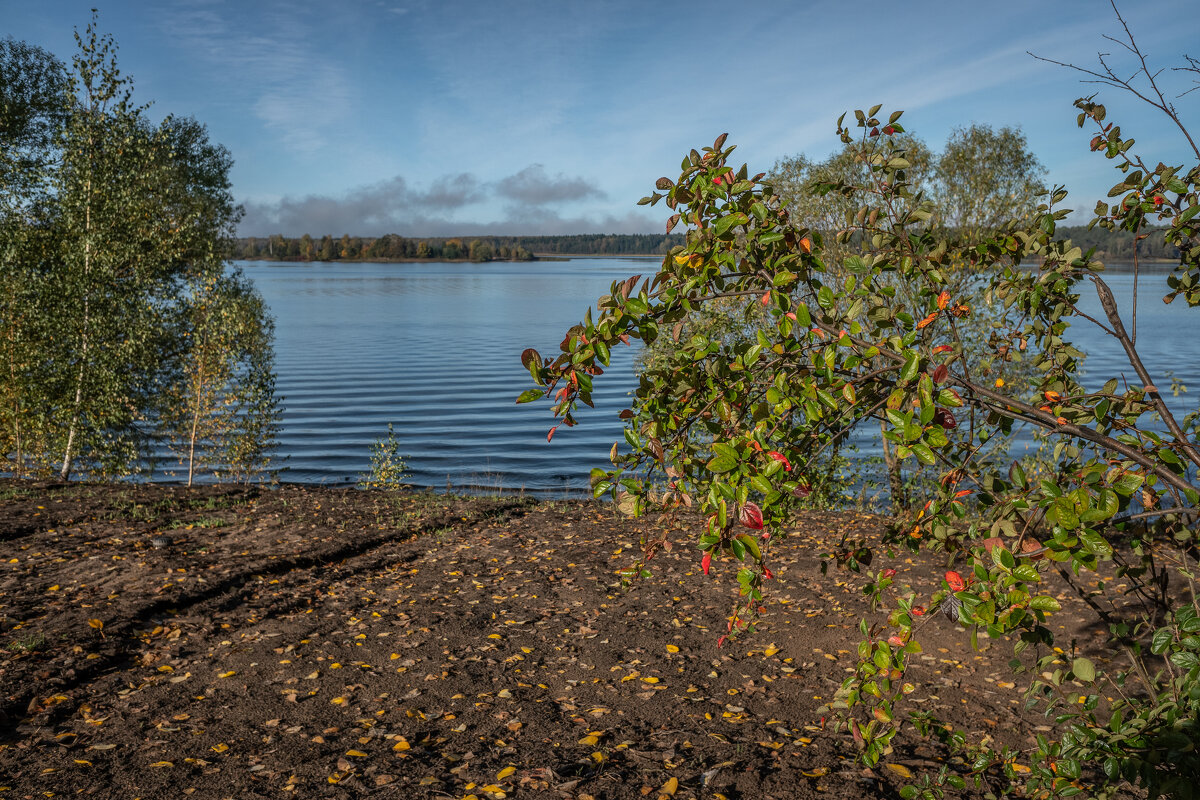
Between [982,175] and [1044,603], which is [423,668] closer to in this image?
[1044,603]

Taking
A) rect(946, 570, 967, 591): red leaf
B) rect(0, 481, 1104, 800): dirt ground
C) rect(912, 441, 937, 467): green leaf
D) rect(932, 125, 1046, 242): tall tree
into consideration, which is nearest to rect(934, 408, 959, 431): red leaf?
rect(912, 441, 937, 467): green leaf

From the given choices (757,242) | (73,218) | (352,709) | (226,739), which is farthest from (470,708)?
(73,218)

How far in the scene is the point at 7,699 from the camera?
493cm

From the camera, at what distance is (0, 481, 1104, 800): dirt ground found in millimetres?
4211

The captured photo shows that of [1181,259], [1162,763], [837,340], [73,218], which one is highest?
[73,218]

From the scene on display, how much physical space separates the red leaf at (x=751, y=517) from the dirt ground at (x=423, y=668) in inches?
50.4

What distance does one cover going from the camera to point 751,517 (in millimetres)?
1845

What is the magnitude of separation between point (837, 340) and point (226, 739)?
4479 millimetres

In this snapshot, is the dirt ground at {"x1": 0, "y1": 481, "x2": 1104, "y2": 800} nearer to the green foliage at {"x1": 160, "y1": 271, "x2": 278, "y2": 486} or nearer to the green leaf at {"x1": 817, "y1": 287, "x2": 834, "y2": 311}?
the green leaf at {"x1": 817, "y1": 287, "x2": 834, "y2": 311}

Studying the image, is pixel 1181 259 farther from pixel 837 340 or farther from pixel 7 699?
pixel 7 699

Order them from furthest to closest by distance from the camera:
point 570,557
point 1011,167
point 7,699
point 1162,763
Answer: point 1011,167
point 570,557
point 7,699
point 1162,763

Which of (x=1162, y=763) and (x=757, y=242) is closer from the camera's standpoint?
(x=1162, y=763)

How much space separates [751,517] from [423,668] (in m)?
4.56

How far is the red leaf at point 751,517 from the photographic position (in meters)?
1.83
